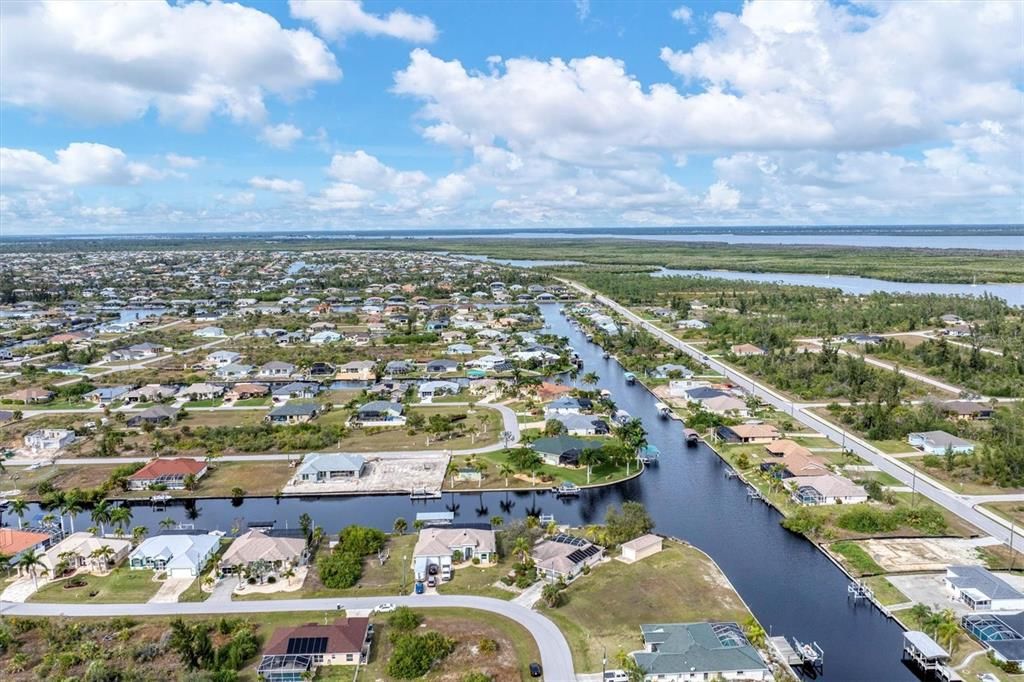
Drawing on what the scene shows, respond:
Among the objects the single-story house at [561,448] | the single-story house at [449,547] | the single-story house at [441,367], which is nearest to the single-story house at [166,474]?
the single-story house at [449,547]

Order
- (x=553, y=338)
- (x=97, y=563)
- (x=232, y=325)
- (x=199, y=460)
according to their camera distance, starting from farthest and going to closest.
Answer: (x=232, y=325) → (x=553, y=338) → (x=199, y=460) → (x=97, y=563)

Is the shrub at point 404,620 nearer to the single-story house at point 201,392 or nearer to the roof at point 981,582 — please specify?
the roof at point 981,582

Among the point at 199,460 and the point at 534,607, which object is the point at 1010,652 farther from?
the point at 199,460

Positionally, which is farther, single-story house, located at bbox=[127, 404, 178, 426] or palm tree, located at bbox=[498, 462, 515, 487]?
single-story house, located at bbox=[127, 404, 178, 426]

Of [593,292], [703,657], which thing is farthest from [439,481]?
[593,292]

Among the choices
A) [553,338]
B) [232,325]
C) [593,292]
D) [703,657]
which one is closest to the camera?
[703,657]

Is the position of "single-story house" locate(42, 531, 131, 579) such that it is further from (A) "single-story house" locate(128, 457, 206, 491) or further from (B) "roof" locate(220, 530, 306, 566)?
(A) "single-story house" locate(128, 457, 206, 491)

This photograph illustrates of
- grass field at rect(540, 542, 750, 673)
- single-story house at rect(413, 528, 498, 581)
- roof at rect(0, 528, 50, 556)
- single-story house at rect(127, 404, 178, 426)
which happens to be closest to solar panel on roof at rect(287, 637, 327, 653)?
single-story house at rect(413, 528, 498, 581)
